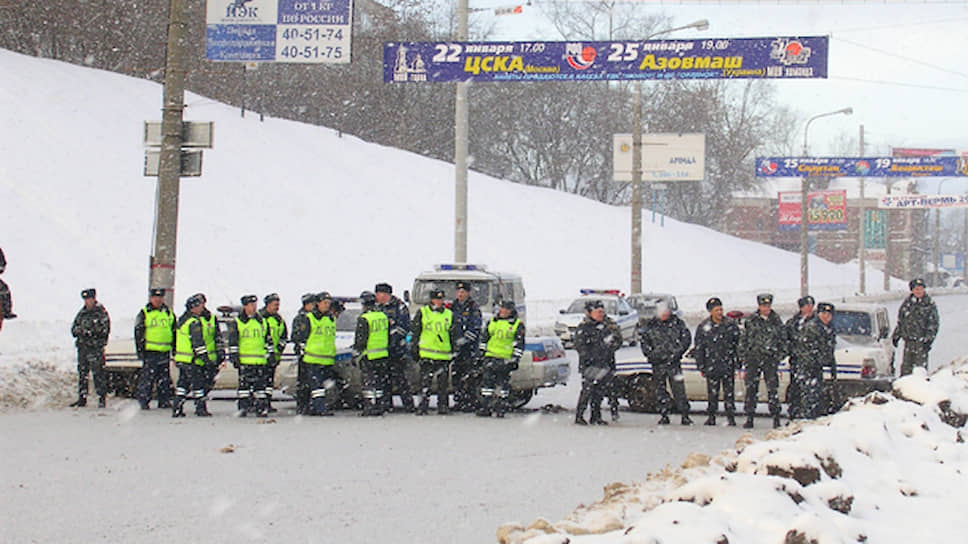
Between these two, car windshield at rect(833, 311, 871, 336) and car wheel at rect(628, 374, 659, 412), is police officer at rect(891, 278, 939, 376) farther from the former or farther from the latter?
car wheel at rect(628, 374, 659, 412)

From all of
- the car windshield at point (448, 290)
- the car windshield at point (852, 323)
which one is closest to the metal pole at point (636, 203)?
the car windshield at point (448, 290)

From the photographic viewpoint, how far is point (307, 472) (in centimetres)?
945

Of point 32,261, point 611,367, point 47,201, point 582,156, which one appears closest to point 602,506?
point 611,367

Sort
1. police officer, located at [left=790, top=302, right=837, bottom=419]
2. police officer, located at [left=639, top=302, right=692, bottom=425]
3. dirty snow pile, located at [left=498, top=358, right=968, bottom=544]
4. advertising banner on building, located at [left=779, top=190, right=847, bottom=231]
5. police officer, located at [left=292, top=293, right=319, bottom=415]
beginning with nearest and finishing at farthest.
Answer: dirty snow pile, located at [left=498, top=358, right=968, bottom=544]
police officer, located at [left=790, top=302, right=837, bottom=419]
police officer, located at [left=639, top=302, right=692, bottom=425]
police officer, located at [left=292, top=293, right=319, bottom=415]
advertising banner on building, located at [left=779, top=190, right=847, bottom=231]

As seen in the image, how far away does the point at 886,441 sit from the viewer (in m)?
7.31

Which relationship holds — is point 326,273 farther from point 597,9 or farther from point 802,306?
point 597,9

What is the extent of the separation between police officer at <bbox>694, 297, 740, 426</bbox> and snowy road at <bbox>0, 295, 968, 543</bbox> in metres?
0.58

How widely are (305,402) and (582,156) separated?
2295 inches

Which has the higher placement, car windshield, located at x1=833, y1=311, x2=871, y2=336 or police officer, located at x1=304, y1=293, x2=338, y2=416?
car windshield, located at x1=833, y1=311, x2=871, y2=336

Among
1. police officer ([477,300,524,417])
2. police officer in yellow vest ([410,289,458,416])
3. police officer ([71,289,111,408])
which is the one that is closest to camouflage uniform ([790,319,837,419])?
police officer ([477,300,524,417])

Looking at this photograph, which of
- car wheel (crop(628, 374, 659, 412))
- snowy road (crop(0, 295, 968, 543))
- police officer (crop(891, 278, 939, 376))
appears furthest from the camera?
police officer (crop(891, 278, 939, 376))

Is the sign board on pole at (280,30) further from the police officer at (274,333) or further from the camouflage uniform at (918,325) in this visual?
the camouflage uniform at (918,325)

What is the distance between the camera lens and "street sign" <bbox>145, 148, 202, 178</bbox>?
1593 cm

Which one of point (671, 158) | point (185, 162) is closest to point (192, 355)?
point (185, 162)
